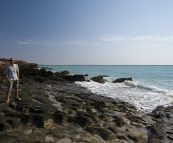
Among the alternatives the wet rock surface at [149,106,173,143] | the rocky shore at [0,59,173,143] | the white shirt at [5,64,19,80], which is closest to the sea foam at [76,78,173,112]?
the wet rock surface at [149,106,173,143]

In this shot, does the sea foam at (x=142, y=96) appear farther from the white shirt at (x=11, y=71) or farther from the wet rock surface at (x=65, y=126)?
the white shirt at (x=11, y=71)

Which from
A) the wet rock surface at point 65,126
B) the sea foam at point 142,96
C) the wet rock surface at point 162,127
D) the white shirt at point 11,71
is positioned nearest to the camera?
the wet rock surface at point 65,126

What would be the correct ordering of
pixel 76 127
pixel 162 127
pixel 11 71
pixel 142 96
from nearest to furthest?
pixel 76 127
pixel 162 127
pixel 11 71
pixel 142 96

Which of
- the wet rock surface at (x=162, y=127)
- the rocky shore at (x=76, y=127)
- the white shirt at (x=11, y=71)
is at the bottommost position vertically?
the wet rock surface at (x=162, y=127)

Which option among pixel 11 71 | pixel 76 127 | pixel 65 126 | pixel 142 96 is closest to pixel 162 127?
pixel 76 127

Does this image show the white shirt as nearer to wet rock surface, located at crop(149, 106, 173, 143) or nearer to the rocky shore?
the rocky shore

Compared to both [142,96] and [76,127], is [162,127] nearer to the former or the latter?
[76,127]

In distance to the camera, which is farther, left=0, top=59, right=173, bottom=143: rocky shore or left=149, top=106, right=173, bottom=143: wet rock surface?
left=149, top=106, right=173, bottom=143: wet rock surface

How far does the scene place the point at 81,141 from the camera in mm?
4844

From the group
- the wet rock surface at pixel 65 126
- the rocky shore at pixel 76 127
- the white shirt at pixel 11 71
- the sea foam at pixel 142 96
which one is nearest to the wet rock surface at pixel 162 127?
the rocky shore at pixel 76 127

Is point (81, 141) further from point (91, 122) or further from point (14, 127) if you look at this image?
point (14, 127)

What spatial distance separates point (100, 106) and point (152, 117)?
2770 mm

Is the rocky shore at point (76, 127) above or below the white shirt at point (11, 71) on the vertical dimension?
below

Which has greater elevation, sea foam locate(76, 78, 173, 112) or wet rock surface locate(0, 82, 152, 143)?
wet rock surface locate(0, 82, 152, 143)
